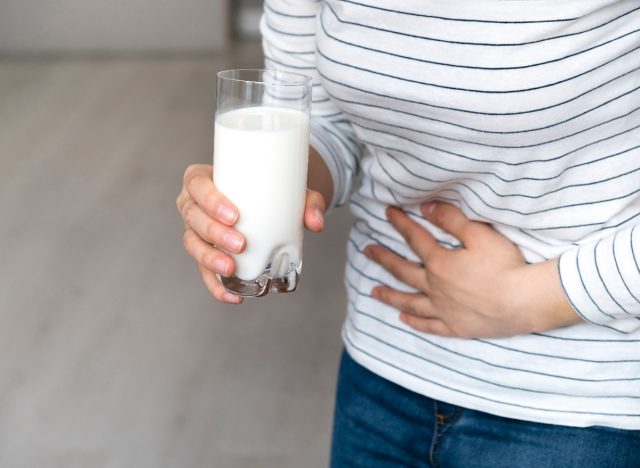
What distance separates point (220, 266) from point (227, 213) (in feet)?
0.17

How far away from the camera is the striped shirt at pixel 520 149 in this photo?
762mm

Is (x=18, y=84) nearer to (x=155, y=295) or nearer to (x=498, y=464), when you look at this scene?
(x=155, y=295)

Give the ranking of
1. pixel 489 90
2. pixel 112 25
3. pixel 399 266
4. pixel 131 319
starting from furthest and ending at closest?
pixel 112 25 < pixel 131 319 < pixel 399 266 < pixel 489 90

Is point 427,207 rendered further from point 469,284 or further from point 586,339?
point 586,339

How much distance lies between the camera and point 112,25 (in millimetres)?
4887

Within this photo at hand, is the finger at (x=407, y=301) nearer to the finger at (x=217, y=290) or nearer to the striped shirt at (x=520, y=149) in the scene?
the striped shirt at (x=520, y=149)

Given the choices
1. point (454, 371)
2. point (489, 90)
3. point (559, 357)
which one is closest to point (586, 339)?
point (559, 357)

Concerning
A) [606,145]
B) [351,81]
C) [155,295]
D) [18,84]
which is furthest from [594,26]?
[18,84]

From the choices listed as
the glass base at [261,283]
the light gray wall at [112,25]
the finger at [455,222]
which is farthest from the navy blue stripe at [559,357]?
the light gray wall at [112,25]

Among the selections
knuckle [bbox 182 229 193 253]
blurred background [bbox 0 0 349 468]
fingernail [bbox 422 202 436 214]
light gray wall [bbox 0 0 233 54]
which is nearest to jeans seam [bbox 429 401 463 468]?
fingernail [bbox 422 202 436 214]

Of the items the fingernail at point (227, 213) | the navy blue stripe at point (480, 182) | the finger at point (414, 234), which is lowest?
the finger at point (414, 234)

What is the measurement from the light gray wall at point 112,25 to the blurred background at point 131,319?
0.78 meters

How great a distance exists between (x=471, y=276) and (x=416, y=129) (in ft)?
0.53

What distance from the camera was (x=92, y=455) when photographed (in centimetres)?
187
